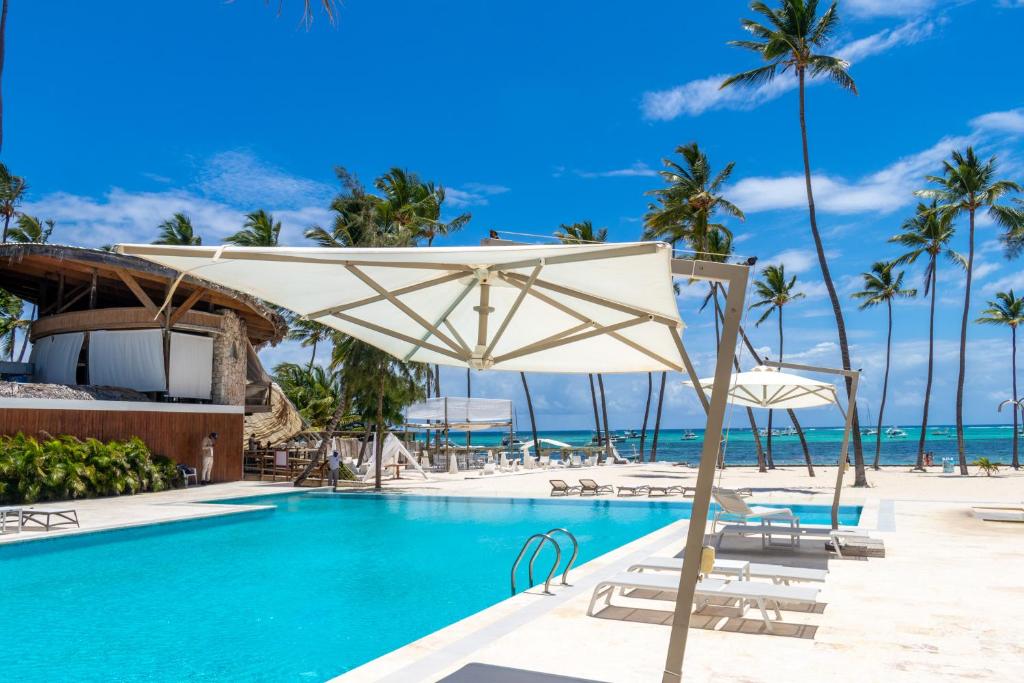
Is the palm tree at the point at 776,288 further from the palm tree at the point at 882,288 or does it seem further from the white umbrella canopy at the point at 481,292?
the white umbrella canopy at the point at 481,292

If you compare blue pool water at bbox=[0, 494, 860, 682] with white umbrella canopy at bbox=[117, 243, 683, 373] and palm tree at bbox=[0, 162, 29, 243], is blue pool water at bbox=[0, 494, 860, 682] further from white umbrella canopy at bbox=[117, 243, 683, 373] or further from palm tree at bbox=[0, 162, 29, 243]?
palm tree at bbox=[0, 162, 29, 243]

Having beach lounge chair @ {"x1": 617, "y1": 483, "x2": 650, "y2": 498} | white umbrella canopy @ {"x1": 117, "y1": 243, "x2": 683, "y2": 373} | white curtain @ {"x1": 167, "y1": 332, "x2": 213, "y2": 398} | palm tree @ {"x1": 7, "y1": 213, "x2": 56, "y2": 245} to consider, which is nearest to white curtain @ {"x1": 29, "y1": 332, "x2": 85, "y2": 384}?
white curtain @ {"x1": 167, "y1": 332, "x2": 213, "y2": 398}

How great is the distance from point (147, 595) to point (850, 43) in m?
24.5

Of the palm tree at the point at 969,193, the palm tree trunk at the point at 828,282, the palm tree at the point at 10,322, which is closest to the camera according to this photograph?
the palm tree trunk at the point at 828,282

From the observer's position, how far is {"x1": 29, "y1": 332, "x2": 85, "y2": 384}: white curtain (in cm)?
2236

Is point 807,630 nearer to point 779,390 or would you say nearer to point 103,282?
point 779,390

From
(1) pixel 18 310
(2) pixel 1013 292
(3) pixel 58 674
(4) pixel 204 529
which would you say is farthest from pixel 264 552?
(2) pixel 1013 292

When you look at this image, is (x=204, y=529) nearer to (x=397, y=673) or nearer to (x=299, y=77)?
(x=397, y=673)

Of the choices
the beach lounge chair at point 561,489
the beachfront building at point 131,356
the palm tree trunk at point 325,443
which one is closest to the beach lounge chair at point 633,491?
the beach lounge chair at point 561,489

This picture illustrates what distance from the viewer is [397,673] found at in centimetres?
492

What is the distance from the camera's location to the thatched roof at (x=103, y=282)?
19750mm

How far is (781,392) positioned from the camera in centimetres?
1514

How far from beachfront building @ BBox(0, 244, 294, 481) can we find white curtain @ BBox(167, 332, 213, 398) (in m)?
0.03

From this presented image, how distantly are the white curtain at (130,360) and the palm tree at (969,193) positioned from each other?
28.2m
